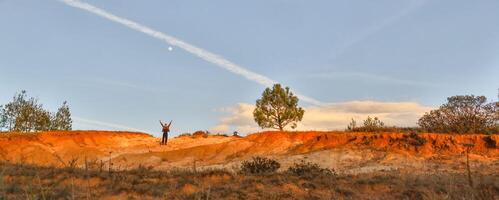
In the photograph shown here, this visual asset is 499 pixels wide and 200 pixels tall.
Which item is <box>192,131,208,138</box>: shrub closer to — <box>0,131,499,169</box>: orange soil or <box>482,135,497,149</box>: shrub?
<box>0,131,499,169</box>: orange soil

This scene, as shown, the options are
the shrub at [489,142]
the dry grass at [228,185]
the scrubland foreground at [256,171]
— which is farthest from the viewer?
the shrub at [489,142]

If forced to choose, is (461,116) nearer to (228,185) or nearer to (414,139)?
(414,139)

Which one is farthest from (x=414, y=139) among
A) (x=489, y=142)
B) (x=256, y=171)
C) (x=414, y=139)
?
(x=256, y=171)

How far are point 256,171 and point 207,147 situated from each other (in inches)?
542

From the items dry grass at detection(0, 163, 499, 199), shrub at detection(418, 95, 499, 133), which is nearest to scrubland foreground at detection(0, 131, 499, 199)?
dry grass at detection(0, 163, 499, 199)

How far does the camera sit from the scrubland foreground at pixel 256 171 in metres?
16.1

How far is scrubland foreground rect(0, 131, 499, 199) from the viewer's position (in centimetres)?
1612

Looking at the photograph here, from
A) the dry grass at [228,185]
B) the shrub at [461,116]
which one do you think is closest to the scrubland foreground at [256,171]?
the dry grass at [228,185]

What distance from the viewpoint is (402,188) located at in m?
17.9

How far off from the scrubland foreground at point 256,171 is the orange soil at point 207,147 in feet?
0.25

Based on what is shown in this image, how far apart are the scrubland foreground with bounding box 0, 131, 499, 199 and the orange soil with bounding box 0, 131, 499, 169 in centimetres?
8

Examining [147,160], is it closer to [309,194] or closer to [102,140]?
[102,140]

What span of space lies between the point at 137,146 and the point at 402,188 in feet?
95.5

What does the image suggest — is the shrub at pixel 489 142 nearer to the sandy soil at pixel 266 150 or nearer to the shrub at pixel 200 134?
the sandy soil at pixel 266 150
